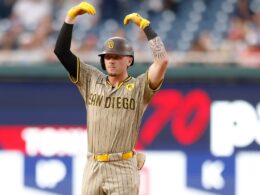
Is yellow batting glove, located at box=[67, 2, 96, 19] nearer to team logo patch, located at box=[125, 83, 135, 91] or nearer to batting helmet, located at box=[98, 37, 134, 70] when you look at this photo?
batting helmet, located at box=[98, 37, 134, 70]

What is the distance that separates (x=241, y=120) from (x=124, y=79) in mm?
3025

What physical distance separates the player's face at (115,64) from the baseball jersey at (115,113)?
0.35 ft

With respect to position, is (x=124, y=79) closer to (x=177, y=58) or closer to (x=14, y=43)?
(x=177, y=58)

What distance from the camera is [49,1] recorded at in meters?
10.8

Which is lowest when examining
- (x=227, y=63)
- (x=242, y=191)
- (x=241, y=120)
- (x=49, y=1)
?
(x=242, y=191)

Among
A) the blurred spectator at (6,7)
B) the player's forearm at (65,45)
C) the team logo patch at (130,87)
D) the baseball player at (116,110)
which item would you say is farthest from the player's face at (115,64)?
the blurred spectator at (6,7)

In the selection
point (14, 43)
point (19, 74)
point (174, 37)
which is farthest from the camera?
point (174, 37)

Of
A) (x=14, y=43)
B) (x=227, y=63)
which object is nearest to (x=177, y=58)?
(x=227, y=63)

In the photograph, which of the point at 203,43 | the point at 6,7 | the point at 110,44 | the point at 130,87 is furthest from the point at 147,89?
the point at 6,7

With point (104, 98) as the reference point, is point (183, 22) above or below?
above

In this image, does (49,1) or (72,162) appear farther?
(49,1)

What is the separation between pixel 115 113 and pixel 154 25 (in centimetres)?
522

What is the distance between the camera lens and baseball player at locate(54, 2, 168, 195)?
5.75 m

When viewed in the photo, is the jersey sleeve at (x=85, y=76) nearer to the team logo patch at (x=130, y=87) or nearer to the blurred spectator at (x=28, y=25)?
the team logo patch at (x=130, y=87)
